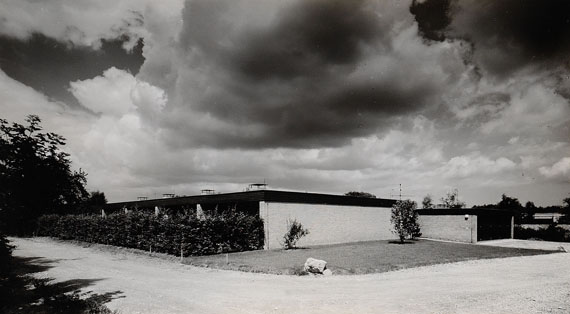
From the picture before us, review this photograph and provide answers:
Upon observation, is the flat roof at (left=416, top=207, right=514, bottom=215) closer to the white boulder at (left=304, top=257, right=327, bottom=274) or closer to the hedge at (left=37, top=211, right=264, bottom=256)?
the hedge at (left=37, top=211, right=264, bottom=256)

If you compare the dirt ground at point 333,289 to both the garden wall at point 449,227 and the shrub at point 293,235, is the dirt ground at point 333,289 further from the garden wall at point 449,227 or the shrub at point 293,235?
the garden wall at point 449,227

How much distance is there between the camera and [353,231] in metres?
28.7

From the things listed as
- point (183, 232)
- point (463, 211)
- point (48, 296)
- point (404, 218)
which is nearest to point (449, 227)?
point (463, 211)

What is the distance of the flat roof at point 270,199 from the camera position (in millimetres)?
22453

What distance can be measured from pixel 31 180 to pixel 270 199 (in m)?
25.3

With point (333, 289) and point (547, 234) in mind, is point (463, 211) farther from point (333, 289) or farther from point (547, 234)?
point (333, 289)

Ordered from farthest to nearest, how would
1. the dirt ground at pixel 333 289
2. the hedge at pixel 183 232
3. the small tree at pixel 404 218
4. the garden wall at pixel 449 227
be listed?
1. the garden wall at pixel 449 227
2. the small tree at pixel 404 218
3. the hedge at pixel 183 232
4. the dirt ground at pixel 333 289

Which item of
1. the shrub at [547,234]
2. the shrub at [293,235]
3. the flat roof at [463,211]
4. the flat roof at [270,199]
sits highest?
the flat roof at [270,199]

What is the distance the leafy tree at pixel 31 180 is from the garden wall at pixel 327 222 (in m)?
13.1

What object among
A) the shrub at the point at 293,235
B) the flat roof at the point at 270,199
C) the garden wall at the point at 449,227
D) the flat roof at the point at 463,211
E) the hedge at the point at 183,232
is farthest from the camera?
the flat roof at the point at 463,211

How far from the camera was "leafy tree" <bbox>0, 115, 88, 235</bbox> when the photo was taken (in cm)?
947

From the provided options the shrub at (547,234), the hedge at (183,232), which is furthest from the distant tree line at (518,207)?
the hedge at (183,232)

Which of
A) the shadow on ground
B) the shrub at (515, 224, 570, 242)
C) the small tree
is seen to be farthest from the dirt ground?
the shrub at (515, 224, 570, 242)

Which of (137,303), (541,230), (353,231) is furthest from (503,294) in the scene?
Answer: (541,230)
